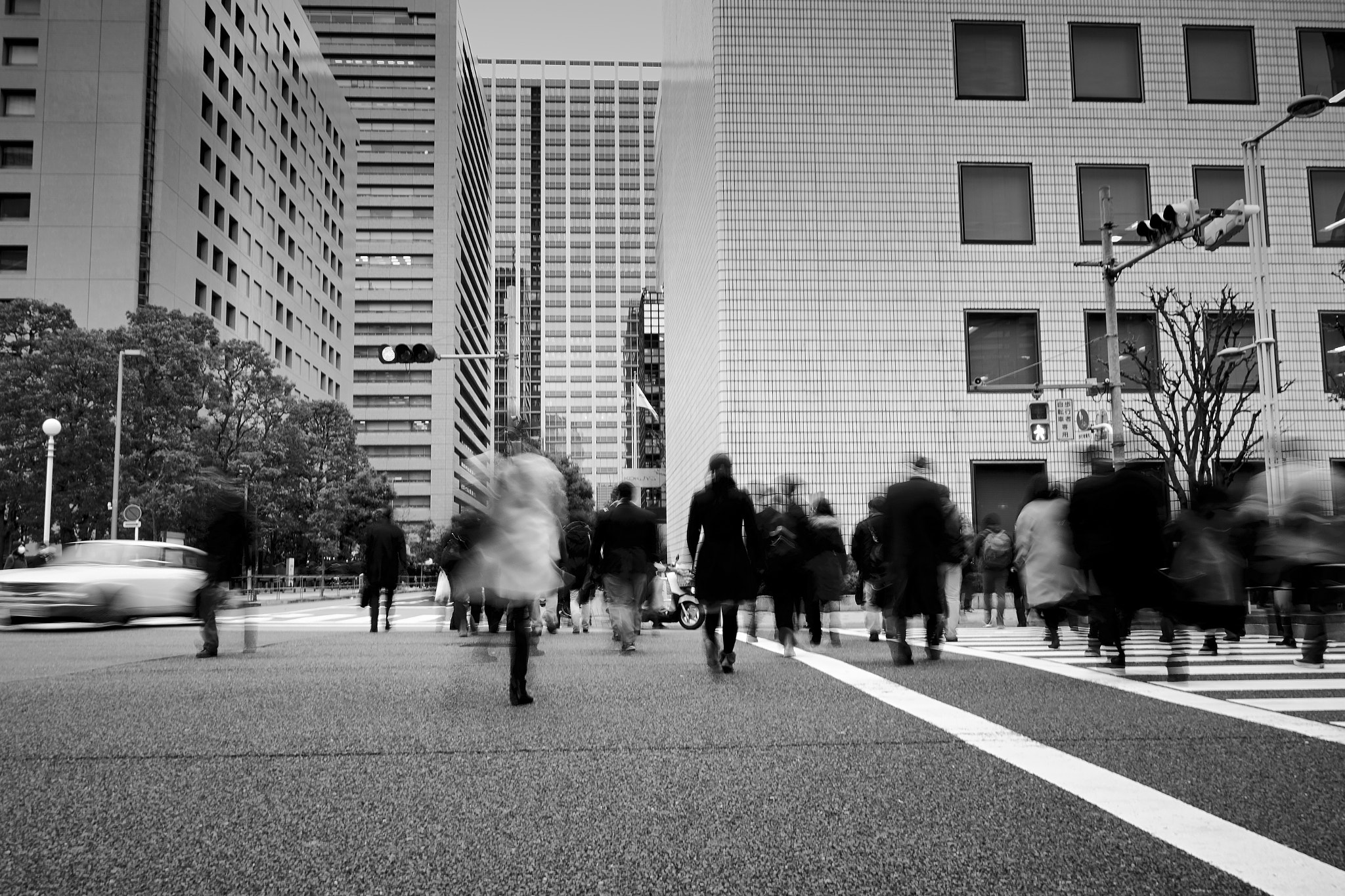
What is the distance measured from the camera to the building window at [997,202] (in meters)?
23.7

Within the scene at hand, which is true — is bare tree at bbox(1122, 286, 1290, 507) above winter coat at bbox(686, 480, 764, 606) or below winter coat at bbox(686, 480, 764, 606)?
above

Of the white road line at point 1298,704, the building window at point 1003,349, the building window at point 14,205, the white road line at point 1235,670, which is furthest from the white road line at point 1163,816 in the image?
the building window at point 14,205

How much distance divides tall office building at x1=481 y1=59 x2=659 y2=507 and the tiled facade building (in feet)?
458

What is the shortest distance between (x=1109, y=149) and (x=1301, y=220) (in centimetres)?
462

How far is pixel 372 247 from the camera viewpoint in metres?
106

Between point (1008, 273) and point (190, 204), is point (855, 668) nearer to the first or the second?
point (1008, 273)

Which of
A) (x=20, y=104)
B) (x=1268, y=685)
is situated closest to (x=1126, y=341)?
(x=1268, y=685)

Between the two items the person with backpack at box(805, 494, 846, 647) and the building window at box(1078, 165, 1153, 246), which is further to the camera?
the building window at box(1078, 165, 1153, 246)

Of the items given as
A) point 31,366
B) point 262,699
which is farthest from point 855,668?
point 31,366

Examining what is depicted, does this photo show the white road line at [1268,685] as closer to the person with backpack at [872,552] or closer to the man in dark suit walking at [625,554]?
the person with backpack at [872,552]

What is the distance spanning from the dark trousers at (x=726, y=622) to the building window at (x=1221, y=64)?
2140 centimetres

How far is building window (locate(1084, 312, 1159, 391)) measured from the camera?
75.3ft

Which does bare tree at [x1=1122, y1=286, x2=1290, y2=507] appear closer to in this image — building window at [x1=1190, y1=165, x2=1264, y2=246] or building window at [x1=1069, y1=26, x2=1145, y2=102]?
building window at [x1=1190, y1=165, x2=1264, y2=246]

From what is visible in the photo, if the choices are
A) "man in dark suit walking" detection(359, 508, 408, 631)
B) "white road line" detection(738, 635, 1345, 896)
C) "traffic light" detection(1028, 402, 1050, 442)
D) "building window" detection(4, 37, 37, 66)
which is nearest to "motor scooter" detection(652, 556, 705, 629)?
"man in dark suit walking" detection(359, 508, 408, 631)
